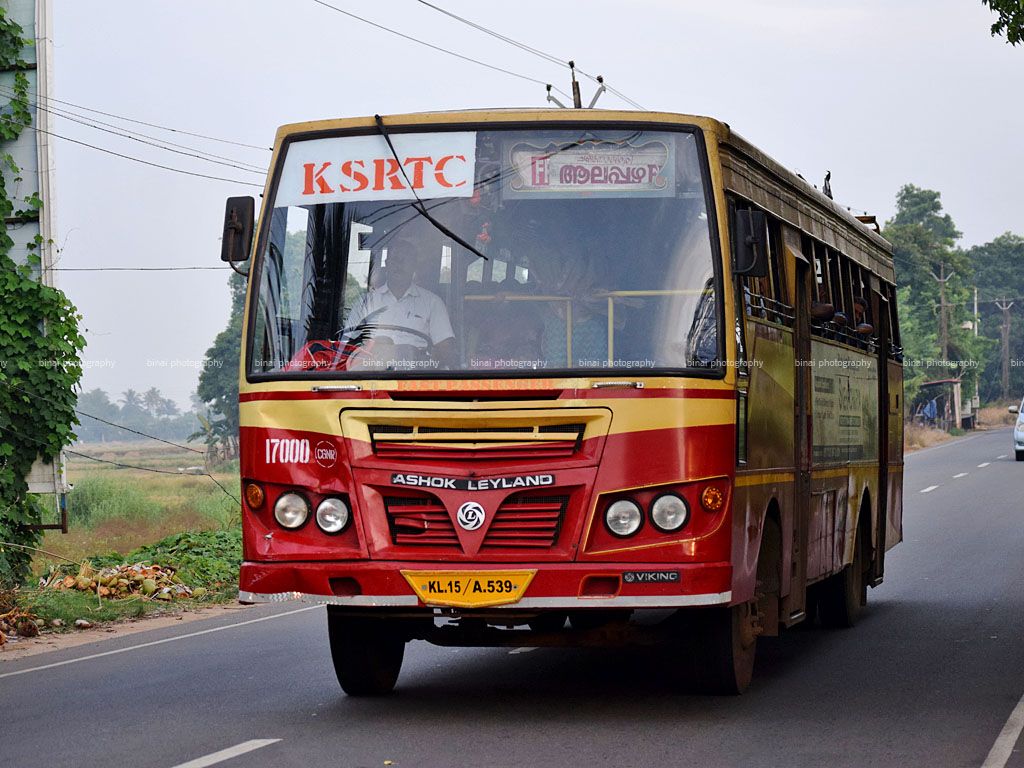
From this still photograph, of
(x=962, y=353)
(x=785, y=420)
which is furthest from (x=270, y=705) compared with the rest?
(x=962, y=353)

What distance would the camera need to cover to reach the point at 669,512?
820 centimetres

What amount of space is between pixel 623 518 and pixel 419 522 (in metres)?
0.99

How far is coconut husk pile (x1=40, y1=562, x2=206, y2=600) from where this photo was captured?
51.3ft

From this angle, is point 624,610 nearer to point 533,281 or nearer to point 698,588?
point 698,588

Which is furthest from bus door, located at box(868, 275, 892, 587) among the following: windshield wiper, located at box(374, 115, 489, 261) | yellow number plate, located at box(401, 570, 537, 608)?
yellow number plate, located at box(401, 570, 537, 608)

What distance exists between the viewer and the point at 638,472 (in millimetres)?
8164

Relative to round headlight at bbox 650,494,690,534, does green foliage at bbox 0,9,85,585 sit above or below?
above

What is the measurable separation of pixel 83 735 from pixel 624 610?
2.77 metres

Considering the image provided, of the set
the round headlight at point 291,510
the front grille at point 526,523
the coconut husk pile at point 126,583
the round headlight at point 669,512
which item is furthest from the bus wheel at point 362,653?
the coconut husk pile at point 126,583

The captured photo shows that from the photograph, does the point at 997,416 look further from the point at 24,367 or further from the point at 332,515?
the point at 332,515

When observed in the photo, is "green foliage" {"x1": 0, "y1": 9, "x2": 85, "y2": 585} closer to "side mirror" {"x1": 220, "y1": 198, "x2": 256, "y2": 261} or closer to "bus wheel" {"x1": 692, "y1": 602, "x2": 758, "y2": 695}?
"side mirror" {"x1": 220, "y1": 198, "x2": 256, "y2": 261}

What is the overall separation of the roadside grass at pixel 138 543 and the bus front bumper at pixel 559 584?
6.56 m

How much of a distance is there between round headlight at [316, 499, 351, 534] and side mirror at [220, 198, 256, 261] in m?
1.33

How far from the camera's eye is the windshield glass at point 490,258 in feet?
27.6
